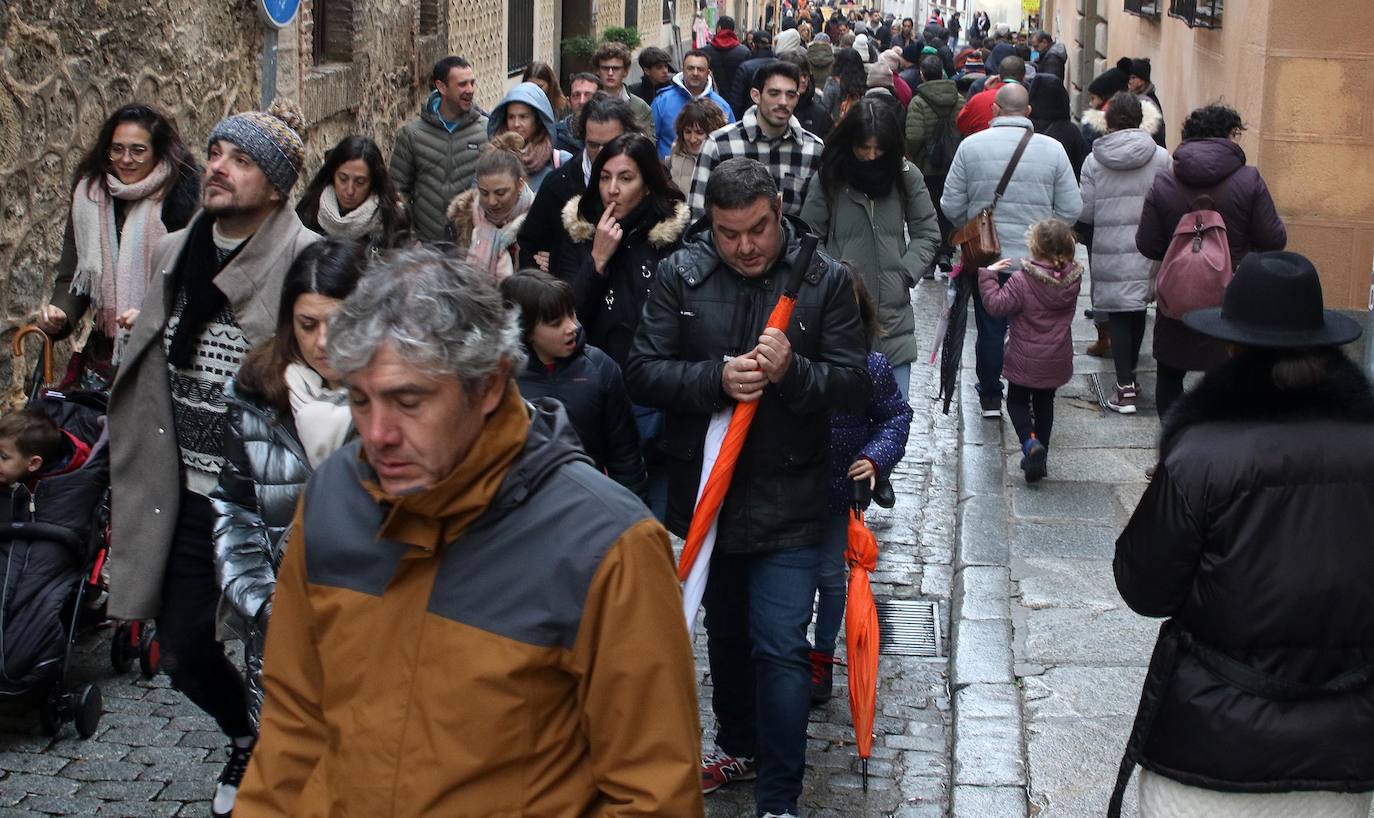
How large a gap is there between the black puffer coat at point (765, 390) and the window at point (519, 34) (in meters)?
16.5

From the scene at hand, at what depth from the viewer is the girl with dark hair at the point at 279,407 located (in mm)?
3938

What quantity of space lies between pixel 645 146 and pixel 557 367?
1489 mm

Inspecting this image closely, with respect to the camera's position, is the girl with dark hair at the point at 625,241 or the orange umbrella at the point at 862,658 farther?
the girl with dark hair at the point at 625,241

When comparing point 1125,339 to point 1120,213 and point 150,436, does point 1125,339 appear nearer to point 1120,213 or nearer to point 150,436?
point 1120,213

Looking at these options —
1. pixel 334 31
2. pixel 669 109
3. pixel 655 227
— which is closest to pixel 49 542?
pixel 655 227

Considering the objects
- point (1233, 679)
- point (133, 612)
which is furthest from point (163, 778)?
point (1233, 679)

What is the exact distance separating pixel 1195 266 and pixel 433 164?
4.09m

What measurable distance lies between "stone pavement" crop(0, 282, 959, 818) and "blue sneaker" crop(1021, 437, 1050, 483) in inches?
77.7

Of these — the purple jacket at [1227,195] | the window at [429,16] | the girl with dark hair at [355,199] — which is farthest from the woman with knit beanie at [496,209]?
the window at [429,16]

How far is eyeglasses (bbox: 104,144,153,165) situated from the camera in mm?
6051

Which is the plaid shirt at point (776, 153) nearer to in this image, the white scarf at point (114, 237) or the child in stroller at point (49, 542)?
the white scarf at point (114, 237)

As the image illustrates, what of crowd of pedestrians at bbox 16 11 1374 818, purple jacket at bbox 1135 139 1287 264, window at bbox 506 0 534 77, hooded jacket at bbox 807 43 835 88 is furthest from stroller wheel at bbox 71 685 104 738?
window at bbox 506 0 534 77

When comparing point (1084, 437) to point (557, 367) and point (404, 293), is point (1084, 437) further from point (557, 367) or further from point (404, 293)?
point (404, 293)

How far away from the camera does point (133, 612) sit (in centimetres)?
451
